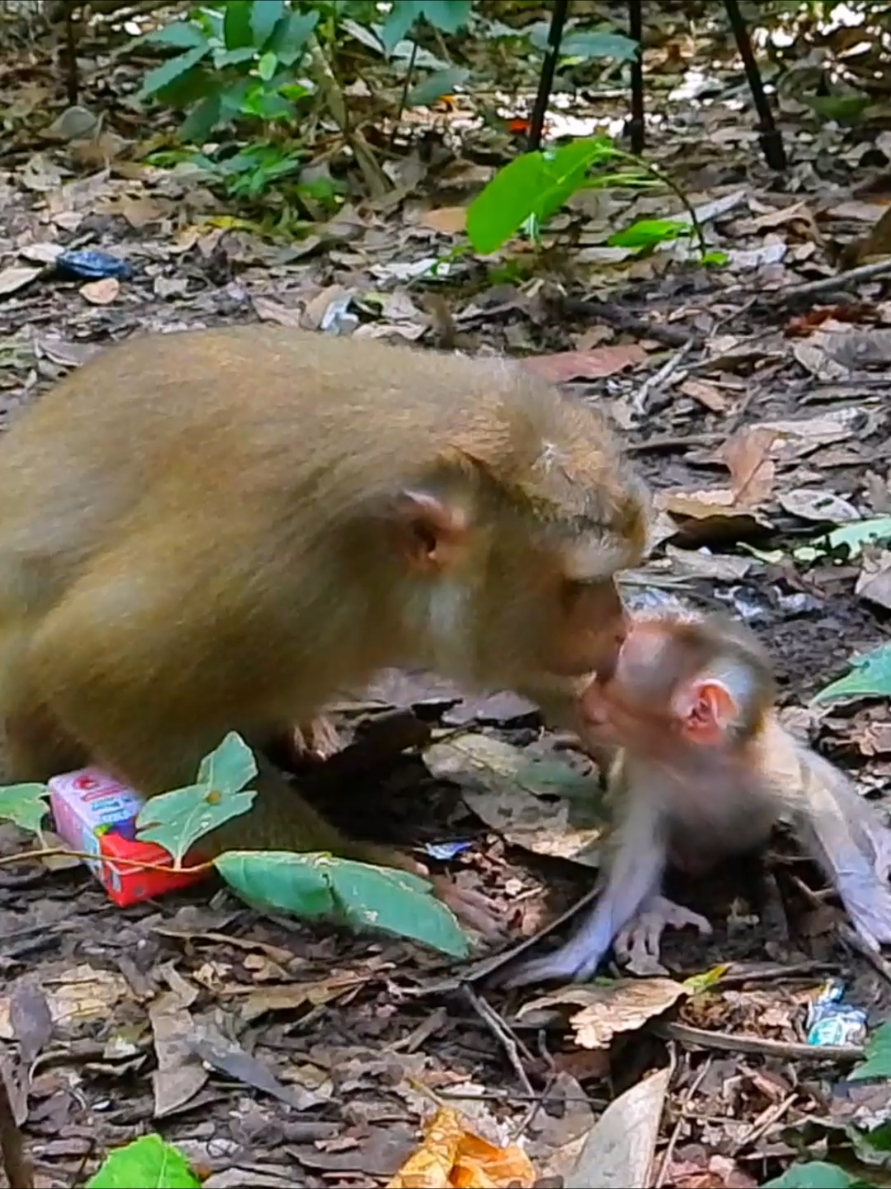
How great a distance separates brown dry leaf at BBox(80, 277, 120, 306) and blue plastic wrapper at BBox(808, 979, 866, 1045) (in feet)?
15.2

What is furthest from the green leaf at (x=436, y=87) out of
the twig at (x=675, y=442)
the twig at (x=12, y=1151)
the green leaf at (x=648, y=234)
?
the twig at (x=12, y=1151)

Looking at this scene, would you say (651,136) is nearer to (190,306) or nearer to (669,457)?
(190,306)

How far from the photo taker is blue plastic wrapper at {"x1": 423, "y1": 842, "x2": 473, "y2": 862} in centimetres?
402

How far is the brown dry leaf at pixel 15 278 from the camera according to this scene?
293 inches

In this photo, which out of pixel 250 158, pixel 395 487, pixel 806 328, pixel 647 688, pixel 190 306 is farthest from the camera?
pixel 250 158

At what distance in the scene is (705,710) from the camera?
3.89 m

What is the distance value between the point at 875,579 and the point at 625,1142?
2.16 metres

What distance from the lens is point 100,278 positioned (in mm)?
7551

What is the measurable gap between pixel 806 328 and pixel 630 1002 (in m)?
3.55

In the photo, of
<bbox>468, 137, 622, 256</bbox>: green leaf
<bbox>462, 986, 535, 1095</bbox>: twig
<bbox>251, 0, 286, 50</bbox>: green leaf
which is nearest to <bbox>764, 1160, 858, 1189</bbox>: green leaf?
<bbox>462, 986, 535, 1095</bbox>: twig

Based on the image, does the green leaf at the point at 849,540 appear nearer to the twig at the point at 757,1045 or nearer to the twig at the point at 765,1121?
the twig at the point at 757,1045

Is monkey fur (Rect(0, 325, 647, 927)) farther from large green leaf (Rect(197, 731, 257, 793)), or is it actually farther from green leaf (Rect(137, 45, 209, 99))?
green leaf (Rect(137, 45, 209, 99))

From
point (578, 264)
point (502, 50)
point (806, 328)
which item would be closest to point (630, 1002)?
point (806, 328)

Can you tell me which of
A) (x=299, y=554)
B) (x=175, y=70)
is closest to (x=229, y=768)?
(x=299, y=554)
